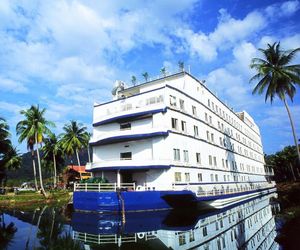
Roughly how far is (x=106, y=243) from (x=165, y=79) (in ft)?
79.9

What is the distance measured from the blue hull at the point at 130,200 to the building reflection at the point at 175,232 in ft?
4.45

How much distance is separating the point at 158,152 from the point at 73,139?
3357 cm

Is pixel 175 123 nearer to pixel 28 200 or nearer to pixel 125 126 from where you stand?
pixel 125 126

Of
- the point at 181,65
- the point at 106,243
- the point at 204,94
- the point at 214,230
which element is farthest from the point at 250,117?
the point at 106,243

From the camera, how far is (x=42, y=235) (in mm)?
16312

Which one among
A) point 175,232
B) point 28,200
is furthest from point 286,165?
point 175,232

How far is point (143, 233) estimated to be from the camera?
654 inches

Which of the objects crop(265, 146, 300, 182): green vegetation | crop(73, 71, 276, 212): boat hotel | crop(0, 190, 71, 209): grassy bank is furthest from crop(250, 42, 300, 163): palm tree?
crop(265, 146, 300, 182): green vegetation

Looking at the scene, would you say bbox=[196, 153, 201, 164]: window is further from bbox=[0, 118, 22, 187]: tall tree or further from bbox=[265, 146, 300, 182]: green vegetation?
bbox=[265, 146, 300, 182]: green vegetation

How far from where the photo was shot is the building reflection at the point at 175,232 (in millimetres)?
13906

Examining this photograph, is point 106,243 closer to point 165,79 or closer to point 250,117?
point 165,79

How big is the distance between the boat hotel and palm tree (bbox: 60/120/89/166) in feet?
76.0

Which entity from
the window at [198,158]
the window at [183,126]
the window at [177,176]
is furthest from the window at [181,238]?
the window at [198,158]

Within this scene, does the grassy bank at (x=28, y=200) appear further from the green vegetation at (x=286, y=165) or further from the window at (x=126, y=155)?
the green vegetation at (x=286, y=165)
